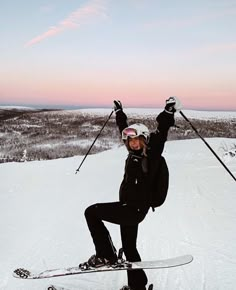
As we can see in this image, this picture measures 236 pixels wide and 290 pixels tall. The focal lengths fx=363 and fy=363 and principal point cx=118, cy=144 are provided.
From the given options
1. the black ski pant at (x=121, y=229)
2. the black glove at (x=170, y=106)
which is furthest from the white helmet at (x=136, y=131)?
the black ski pant at (x=121, y=229)

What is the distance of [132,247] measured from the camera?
4938 millimetres

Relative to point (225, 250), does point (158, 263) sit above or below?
above

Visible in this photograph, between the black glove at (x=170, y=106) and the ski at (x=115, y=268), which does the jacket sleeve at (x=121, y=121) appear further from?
the ski at (x=115, y=268)

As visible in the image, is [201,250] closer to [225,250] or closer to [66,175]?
[225,250]

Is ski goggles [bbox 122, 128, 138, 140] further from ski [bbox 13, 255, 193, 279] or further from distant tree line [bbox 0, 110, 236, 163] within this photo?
distant tree line [bbox 0, 110, 236, 163]

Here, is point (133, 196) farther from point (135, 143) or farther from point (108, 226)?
point (108, 226)

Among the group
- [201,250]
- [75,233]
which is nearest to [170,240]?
[201,250]

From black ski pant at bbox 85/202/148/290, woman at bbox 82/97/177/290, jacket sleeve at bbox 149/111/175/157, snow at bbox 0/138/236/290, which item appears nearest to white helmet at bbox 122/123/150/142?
woman at bbox 82/97/177/290

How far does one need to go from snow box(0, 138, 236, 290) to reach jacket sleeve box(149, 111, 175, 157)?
2.30m

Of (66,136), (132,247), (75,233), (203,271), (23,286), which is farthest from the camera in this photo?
(66,136)

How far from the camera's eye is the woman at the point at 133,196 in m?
4.47

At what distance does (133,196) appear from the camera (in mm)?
4535

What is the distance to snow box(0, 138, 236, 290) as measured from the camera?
577cm

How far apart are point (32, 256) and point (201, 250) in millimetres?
3166
